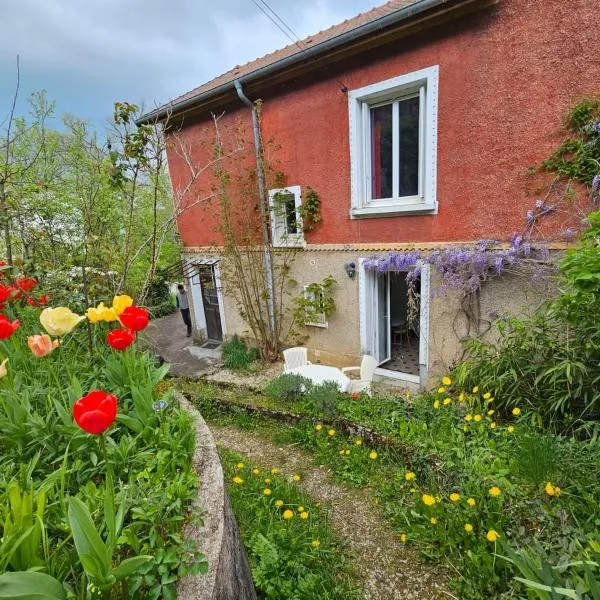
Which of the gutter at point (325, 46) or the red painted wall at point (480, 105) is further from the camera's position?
the gutter at point (325, 46)

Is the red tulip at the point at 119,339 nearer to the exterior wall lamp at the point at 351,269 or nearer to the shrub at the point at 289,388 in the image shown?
the shrub at the point at 289,388

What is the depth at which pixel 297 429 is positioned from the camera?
4602mm

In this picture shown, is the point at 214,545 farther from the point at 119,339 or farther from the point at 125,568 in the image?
the point at 119,339

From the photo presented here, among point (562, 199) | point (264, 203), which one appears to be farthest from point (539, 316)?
point (264, 203)

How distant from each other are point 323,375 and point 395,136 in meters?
4.14

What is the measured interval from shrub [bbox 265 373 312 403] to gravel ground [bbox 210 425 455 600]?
1130 mm

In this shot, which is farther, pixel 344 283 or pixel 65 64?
pixel 344 283

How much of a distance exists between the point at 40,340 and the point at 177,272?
23.1 ft

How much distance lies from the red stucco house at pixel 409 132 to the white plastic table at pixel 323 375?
1126 mm

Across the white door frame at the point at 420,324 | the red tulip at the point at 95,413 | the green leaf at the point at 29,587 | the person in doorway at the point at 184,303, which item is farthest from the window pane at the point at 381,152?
the person in doorway at the point at 184,303

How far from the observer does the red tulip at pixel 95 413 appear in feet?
4.01

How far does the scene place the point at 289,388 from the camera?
534 cm

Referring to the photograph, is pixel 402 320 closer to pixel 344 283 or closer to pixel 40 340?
pixel 344 283

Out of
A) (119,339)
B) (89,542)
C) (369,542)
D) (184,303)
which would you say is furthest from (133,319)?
(184,303)
